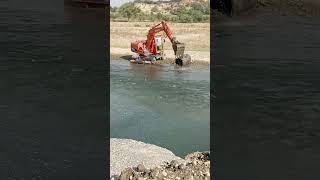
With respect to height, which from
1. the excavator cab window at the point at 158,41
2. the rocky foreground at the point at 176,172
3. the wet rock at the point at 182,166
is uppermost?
the excavator cab window at the point at 158,41

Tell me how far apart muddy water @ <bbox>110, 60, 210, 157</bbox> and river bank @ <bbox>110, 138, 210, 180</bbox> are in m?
1.05

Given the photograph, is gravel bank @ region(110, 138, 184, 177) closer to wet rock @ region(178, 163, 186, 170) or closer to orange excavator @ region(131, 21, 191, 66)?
wet rock @ region(178, 163, 186, 170)

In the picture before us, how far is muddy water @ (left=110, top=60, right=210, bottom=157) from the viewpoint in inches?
618

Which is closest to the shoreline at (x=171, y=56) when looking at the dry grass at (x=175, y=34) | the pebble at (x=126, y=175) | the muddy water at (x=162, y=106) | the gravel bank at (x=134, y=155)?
the dry grass at (x=175, y=34)

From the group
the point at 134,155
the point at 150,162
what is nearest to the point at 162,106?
the point at 134,155

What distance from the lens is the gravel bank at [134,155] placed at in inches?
484

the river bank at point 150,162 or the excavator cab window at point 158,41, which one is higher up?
the excavator cab window at point 158,41

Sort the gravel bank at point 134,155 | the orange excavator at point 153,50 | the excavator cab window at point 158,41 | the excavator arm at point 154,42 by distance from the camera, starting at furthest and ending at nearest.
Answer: the excavator cab window at point 158,41 → the orange excavator at point 153,50 → the excavator arm at point 154,42 → the gravel bank at point 134,155
